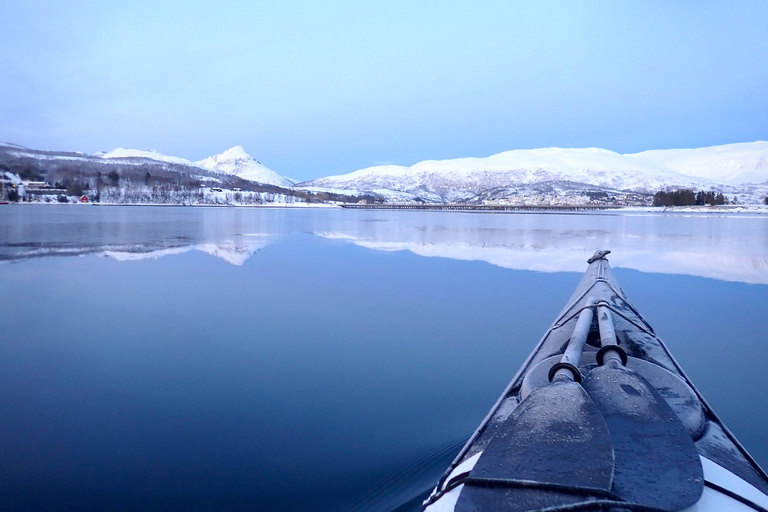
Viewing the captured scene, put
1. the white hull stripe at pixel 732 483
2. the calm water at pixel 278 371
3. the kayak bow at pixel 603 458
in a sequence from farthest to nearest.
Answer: the calm water at pixel 278 371, the white hull stripe at pixel 732 483, the kayak bow at pixel 603 458

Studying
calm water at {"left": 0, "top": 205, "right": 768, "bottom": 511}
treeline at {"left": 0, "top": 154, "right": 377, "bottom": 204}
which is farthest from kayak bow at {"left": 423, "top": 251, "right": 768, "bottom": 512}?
treeline at {"left": 0, "top": 154, "right": 377, "bottom": 204}

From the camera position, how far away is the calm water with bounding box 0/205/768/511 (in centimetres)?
278

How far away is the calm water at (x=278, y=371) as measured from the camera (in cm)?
278

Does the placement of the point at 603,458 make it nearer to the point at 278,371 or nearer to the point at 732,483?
the point at 732,483

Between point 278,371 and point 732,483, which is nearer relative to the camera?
point 732,483

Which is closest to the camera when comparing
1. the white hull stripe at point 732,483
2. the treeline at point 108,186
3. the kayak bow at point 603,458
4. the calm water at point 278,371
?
the kayak bow at point 603,458

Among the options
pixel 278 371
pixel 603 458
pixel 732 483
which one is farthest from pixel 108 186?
pixel 732 483

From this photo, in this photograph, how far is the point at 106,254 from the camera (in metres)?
11.2

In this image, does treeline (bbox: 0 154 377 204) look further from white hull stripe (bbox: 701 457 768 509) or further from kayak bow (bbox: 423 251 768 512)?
white hull stripe (bbox: 701 457 768 509)

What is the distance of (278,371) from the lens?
4.34 m

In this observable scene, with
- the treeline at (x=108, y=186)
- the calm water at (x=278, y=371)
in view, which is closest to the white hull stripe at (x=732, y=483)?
the calm water at (x=278, y=371)

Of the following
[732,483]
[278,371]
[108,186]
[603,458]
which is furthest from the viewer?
[108,186]

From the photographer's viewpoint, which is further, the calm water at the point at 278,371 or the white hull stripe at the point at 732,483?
the calm water at the point at 278,371

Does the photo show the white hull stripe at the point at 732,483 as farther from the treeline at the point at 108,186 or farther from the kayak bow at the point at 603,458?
the treeline at the point at 108,186
